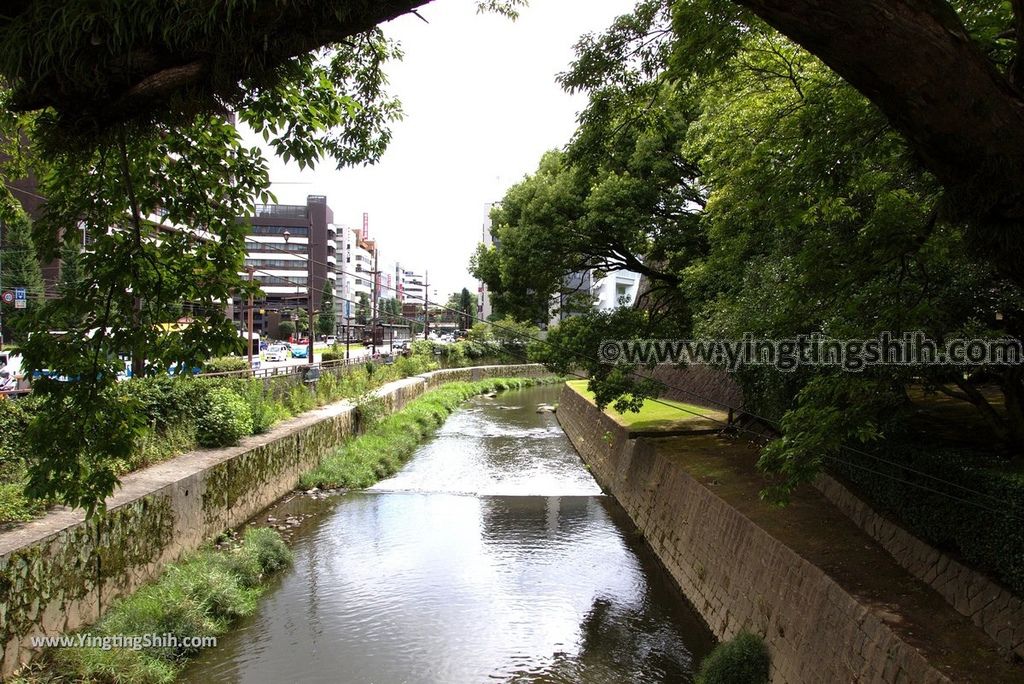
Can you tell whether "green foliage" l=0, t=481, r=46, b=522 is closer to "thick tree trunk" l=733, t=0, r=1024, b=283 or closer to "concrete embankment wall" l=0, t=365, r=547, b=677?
"concrete embankment wall" l=0, t=365, r=547, b=677

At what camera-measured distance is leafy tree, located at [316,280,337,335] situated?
6962 centimetres

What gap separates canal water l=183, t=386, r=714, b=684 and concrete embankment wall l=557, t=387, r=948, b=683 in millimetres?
556

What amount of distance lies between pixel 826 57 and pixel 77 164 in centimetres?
414

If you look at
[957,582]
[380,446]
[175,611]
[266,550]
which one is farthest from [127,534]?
[380,446]

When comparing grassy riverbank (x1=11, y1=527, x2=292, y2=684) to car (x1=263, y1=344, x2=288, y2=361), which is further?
car (x1=263, y1=344, x2=288, y2=361)

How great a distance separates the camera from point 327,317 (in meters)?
73.2

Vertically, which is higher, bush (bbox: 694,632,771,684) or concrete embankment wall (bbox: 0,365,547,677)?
concrete embankment wall (bbox: 0,365,547,677)

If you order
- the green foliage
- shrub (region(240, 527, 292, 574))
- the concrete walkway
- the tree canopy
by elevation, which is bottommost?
shrub (region(240, 527, 292, 574))

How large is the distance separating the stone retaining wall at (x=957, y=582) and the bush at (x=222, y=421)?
1100 centimetres

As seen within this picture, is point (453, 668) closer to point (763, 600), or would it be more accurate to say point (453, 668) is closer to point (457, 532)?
point (763, 600)

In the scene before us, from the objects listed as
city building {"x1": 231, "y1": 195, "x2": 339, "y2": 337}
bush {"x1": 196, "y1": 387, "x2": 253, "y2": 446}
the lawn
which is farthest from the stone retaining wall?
city building {"x1": 231, "y1": 195, "x2": 339, "y2": 337}

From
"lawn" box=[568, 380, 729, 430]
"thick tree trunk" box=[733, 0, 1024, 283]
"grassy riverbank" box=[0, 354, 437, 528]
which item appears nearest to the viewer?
"thick tree trunk" box=[733, 0, 1024, 283]

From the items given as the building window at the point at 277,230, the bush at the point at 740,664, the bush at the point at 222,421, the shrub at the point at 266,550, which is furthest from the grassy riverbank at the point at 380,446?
the building window at the point at 277,230

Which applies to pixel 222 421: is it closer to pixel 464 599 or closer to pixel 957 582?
pixel 464 599
